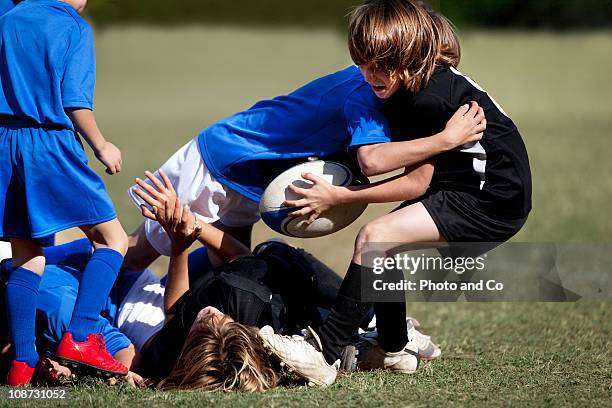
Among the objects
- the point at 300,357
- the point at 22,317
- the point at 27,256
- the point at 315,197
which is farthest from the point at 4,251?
the point at 300,357

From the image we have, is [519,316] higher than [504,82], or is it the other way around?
[519,316]

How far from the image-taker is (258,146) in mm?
4656

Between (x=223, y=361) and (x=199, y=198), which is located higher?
(x=199, y=198)

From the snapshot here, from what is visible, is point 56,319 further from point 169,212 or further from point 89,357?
point 169,212

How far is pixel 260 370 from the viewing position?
380 cm

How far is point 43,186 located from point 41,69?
0.53 metres

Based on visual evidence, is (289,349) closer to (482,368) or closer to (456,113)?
(482,368)

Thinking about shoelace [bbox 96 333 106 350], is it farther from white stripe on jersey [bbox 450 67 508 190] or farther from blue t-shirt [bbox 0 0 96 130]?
white stripe on jersey [bbox 450 67 508 190]

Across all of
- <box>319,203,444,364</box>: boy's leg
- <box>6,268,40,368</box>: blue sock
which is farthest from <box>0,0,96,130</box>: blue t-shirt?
<box>319,203,444,364</box>: boy's leg

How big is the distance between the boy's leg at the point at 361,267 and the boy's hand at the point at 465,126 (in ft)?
1.13

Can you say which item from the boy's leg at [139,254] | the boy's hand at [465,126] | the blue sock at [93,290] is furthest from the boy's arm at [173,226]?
the boy's hand at [465,126]

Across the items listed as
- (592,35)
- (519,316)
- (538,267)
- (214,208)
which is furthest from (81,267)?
(592,35)

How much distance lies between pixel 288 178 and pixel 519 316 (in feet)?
6.91

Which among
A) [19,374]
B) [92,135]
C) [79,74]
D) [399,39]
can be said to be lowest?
[19,374]
